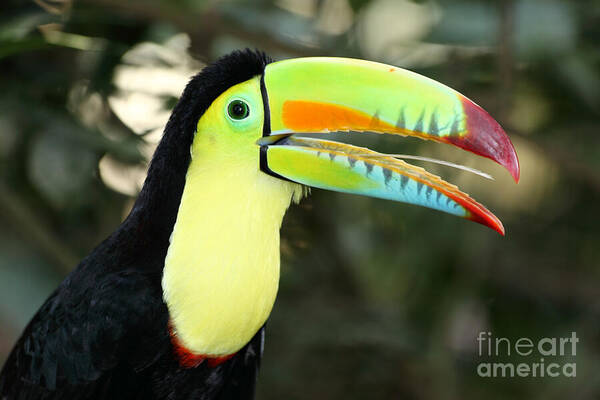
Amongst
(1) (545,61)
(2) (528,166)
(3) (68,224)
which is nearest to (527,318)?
(2) (528,166)

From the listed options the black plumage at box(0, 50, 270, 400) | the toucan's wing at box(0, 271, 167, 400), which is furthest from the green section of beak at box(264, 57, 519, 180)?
the toucan's wing at box(0, 271, 167, 400)

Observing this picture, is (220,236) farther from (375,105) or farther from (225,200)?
(375,105)

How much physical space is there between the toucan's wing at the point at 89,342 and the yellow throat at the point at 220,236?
113mm

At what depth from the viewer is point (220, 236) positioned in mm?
1896

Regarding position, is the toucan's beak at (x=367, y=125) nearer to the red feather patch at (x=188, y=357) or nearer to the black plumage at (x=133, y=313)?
the black plumage at (x=133, y=313)

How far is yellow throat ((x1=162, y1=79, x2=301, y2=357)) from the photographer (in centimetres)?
190

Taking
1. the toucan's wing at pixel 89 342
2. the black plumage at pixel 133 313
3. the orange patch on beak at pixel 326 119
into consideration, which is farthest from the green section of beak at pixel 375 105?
the toucan's wing at pixel 89 342

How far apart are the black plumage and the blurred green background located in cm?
57

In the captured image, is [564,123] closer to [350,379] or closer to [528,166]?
[528,166]

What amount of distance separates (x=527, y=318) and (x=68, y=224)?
2.48 meters

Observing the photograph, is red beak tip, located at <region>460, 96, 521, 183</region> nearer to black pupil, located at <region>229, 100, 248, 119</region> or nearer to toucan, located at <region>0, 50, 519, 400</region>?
toucan, located at <region>0, 50, 519, 400</region>

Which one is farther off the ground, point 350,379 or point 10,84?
point 10,84

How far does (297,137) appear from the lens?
197 centimetres

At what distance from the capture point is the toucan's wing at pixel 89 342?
1.97m
